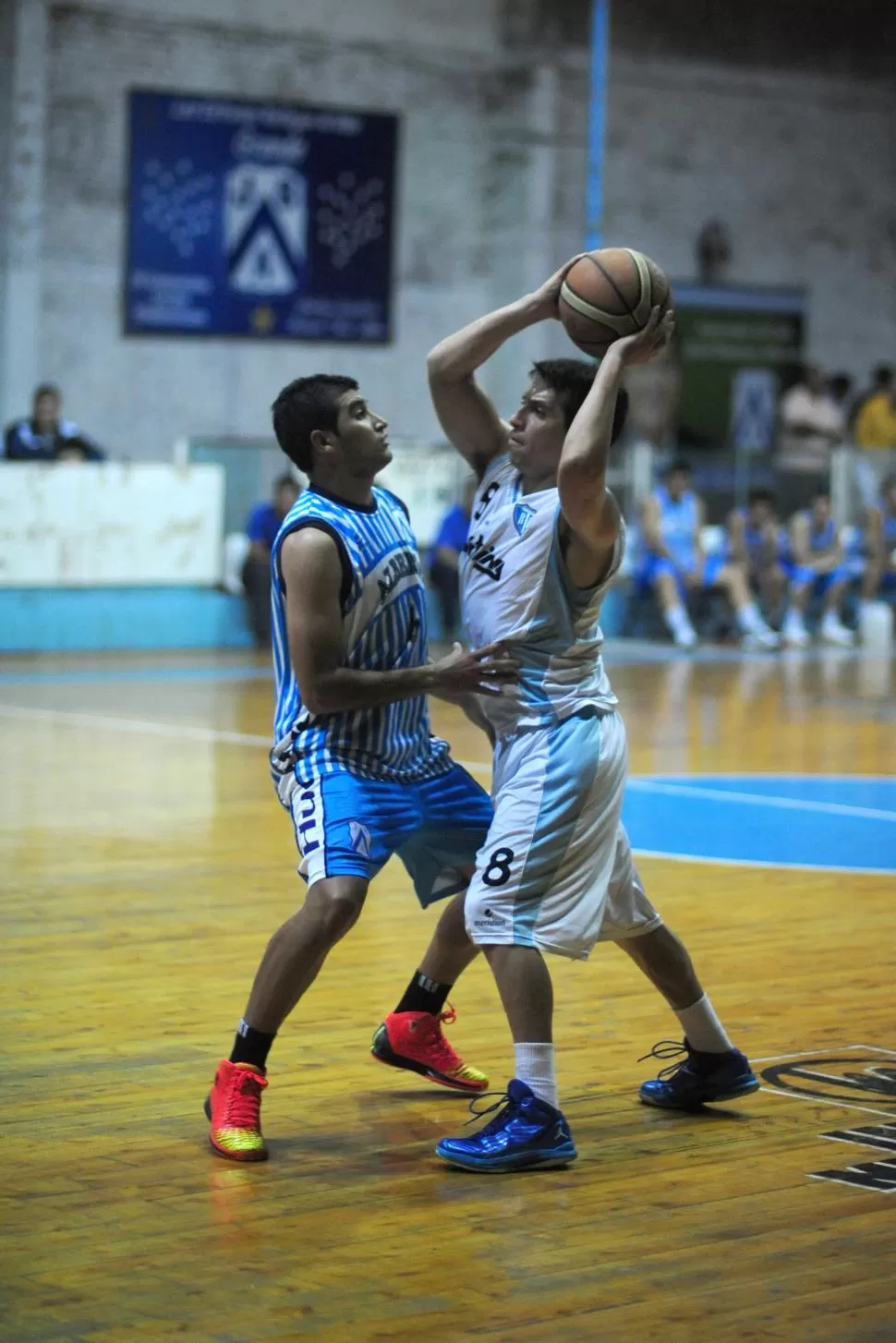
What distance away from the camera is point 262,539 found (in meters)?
17.5

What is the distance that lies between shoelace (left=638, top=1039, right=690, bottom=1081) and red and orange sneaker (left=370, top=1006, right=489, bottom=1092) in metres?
0.41

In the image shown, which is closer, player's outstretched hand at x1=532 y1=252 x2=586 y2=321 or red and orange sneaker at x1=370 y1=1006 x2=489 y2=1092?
player's outstretched hand at x1=532 y1=252 x2=586 y2=321

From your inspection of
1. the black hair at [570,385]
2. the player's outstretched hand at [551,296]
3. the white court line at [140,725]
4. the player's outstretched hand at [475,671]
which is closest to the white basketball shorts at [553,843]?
the player's outstretched hand at [475,671]

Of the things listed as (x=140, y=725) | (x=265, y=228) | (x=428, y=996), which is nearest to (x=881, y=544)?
(x=265, y=228)

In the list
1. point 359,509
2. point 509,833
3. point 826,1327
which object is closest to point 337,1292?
point 826,1327

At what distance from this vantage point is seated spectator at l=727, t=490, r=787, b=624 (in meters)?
19.2

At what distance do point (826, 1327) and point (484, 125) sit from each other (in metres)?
21.1

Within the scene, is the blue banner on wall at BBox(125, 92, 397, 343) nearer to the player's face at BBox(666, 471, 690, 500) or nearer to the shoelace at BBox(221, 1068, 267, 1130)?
the player's face at BBox(666, 471, 690, 500)

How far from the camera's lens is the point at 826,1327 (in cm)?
351

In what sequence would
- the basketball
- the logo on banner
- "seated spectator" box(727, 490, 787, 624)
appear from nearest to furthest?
the basketball < "seated spectator" box(727, 490, 787, 624) < the logo on banner

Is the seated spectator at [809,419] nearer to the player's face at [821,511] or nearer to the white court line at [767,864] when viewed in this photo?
the player's face at [821,511]

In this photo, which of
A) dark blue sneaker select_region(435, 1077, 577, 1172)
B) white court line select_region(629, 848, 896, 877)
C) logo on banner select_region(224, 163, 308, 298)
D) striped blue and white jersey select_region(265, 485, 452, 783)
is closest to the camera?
dark blue sneaker select_region(435, 1077, 577, 1172)

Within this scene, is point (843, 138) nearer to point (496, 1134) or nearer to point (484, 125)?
point (484, 125)

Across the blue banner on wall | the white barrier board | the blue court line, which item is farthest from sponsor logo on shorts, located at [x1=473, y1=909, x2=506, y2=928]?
the blue banner on wall
